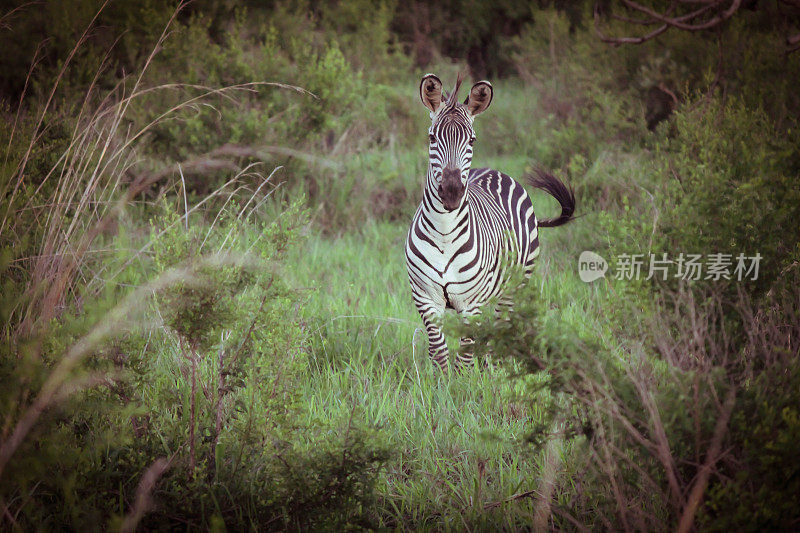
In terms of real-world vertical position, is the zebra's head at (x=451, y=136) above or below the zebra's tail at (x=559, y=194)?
above

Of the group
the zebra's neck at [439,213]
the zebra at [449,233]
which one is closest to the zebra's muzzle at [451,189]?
the zebra at [449,233]

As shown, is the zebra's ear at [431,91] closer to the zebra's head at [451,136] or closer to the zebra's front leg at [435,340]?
the zebra's head at [451,136]

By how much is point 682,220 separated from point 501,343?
1097 millimetres

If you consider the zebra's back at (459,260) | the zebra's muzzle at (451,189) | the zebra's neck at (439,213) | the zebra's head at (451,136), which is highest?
the zebra's head at (451,136)

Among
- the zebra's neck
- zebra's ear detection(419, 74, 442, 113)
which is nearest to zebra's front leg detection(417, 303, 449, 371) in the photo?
the zebra's neck

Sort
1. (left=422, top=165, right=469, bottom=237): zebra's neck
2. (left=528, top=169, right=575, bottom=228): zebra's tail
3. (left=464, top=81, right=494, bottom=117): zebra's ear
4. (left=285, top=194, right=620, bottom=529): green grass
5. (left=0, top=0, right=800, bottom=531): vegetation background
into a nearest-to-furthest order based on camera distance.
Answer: (left=0, top=0, right=800, bottom=531): vegetation background → (left=285, top=194, right=620, bottom=529): green grass → (left=422, top=165, right=469, bottom=237): zebra's neck → (left=464, top=81, right=494, bottom=117): zebra's ear → (left=528, top=169, right=575, bottom=228): zebra's tail

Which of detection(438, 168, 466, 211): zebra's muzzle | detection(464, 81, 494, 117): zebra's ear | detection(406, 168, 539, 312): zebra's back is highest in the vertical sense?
detection(464, 81, 494, 117): zebra's ear

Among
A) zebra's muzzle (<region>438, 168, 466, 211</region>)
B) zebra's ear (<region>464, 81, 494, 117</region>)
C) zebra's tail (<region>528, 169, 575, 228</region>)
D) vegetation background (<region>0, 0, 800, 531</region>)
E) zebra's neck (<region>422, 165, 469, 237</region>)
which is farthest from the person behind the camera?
zebra's tail (<region>528, 169, 575, 228</region>)

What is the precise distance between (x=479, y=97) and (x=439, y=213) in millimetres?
799

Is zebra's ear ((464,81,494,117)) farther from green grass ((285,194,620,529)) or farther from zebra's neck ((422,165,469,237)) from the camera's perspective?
green grass ((285,194,620,529))

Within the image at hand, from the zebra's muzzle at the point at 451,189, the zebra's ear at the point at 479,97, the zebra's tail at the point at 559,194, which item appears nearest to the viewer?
the zebra's muzzle at the point at 451,189

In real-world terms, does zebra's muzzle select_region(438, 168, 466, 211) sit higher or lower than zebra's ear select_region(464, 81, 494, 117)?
lower

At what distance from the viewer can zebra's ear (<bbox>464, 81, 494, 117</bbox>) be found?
4.14 metres

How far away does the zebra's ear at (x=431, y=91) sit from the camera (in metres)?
4.14
